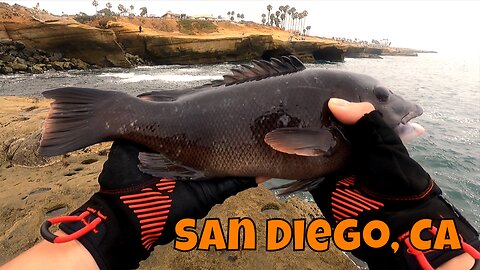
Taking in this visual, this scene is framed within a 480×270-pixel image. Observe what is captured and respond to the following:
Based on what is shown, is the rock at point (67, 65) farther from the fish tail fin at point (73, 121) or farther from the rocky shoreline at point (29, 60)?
the fish tail fin at point (73, 121)

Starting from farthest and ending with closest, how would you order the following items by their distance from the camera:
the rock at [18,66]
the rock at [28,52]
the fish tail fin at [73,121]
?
the rock at [28,52], the rock at [18,66], the fish tail fin at [73,121]

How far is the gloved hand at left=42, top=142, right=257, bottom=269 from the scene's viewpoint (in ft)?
6.79

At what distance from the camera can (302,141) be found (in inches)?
97.2

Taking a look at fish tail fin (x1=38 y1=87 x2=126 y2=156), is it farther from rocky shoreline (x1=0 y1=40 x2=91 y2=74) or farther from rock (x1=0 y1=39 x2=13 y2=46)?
rock (x1=0 y1=39 x2=13 y2=46)

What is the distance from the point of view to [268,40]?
163ft

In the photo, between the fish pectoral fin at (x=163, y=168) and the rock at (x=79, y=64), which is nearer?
the fish pectoral fin at (x=163, y=168)

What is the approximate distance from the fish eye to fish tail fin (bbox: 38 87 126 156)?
2.31 metres

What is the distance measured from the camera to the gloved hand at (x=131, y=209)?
6.79 ft

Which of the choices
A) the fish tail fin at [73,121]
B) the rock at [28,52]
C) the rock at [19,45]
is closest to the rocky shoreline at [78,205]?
the fish tail fin at [73,121]

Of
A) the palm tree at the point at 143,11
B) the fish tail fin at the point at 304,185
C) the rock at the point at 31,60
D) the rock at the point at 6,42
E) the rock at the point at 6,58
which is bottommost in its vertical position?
the rock at the point at 31,60

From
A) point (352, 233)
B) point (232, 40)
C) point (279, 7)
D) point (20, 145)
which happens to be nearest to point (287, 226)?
point (352, 233)

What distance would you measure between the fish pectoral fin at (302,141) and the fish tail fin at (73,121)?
1338mm

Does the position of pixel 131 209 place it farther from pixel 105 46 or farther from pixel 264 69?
pixel 105 46

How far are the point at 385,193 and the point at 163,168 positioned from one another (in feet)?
5.61
